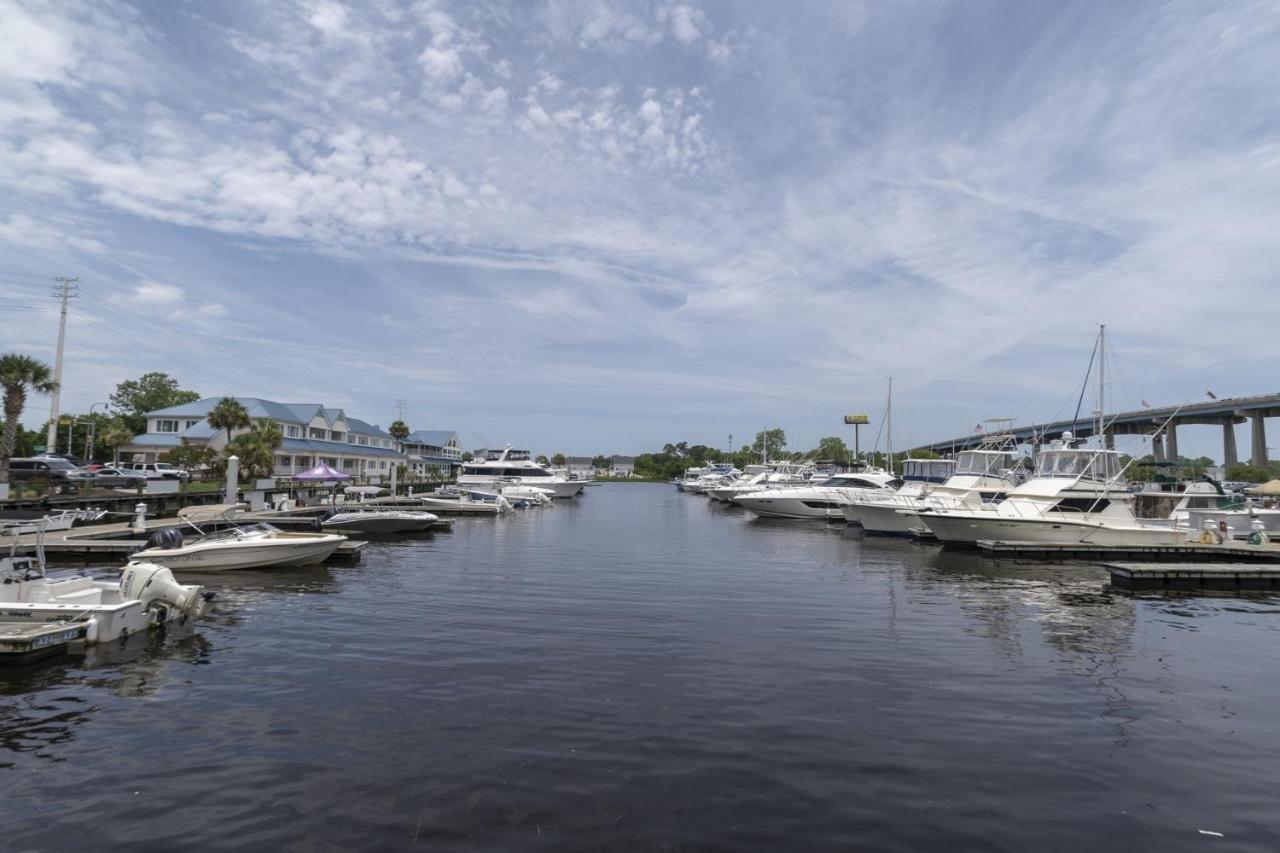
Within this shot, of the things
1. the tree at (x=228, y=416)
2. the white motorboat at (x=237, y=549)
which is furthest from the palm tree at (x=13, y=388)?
the white motorboat at (x=237, y=549)

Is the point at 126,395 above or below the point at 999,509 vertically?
above

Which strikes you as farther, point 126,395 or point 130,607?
point 126,395

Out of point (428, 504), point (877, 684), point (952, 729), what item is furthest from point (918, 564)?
point (428, 504)

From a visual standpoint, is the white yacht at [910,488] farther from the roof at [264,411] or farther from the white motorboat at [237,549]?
the roof at [264,411]

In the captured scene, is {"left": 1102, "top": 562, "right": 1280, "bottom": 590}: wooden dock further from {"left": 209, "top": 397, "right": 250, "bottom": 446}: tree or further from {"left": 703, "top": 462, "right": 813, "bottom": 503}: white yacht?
{"left": 209, "top": 397, "right": 250, "bottom": 446}: tree

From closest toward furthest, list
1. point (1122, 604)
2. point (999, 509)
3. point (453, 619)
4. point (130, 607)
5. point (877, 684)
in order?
point (877, 684)
point (130, 607)
point (453, 619)
point (1122, 604)
point (999, 509)

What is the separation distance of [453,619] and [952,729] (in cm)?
1129

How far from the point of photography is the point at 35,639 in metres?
11.8

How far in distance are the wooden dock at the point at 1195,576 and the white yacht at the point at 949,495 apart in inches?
478

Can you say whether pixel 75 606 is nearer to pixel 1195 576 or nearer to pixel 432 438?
pixel 1195 576

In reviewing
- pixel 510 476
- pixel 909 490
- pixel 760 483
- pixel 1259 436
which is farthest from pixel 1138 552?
pixel 1259 436

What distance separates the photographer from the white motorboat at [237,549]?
2211 centimetres

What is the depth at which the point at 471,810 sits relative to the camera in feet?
23.8

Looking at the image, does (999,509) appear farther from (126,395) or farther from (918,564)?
(126,395)
